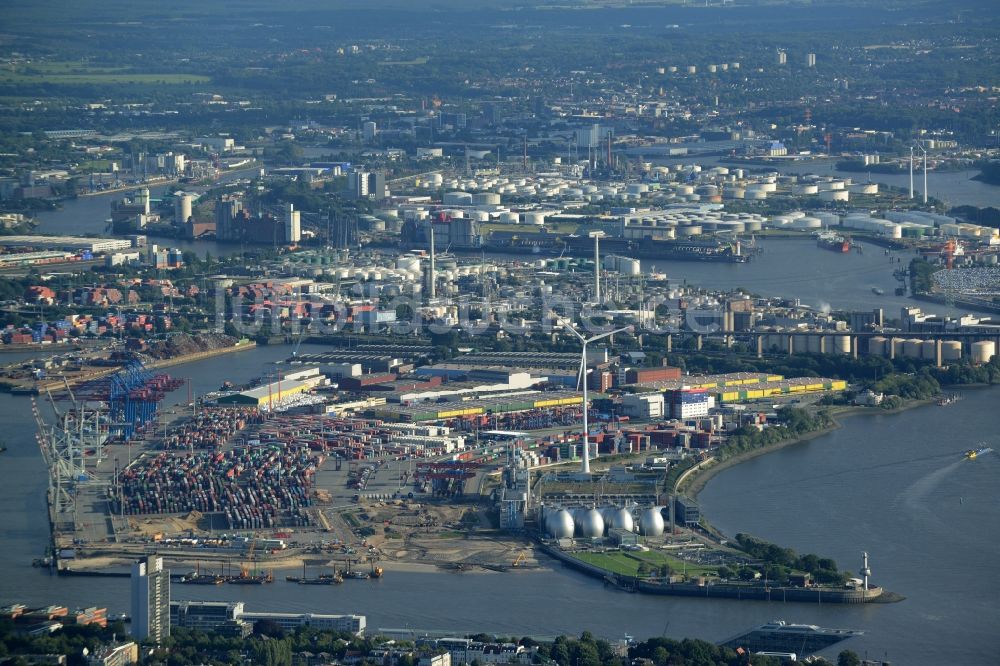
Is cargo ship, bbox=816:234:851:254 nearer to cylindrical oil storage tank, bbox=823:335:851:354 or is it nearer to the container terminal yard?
cylindrical oil storage tank, bbox=823:335:851:354

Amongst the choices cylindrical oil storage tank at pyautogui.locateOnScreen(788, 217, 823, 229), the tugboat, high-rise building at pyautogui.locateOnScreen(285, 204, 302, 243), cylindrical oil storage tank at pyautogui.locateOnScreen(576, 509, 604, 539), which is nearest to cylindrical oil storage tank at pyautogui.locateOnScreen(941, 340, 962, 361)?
the tugboat

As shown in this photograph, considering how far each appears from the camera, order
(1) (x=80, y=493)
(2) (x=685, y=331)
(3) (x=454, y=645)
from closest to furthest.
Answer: (3) (x=454, y=645) → (1) (x=80, y=493) → (2) (x=685, y=331)

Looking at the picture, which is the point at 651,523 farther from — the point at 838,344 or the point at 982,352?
the point at 982,352

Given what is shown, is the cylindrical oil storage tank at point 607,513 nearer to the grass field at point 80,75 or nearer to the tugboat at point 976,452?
the tugboat at point 976,452

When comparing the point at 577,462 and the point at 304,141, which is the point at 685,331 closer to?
the point at 577,462

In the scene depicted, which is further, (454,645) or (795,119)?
(795,119)

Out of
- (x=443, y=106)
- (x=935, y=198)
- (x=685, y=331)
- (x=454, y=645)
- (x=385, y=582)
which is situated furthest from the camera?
(x=443, y=106)

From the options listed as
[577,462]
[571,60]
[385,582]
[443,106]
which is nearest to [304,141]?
[443,106]
